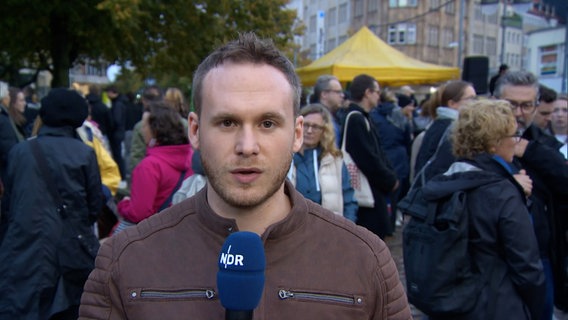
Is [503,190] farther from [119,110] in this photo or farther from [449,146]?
[119,110]

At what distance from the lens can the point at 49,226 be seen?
383 centimetres

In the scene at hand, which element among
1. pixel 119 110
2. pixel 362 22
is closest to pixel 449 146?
pixel 119 110

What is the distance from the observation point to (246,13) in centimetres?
1531

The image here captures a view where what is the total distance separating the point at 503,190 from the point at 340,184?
1.67 meters

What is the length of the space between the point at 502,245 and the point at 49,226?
2.78 meters

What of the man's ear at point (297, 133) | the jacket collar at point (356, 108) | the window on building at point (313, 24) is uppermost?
the window on building at point (313, 24)

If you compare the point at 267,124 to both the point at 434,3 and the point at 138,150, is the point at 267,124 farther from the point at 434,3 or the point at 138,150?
the point at 434,3

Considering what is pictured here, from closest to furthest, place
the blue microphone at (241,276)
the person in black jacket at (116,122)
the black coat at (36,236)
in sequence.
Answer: the blue microphone at (241,276), the black coat at (36,236), the person in black jacket at (116,122)

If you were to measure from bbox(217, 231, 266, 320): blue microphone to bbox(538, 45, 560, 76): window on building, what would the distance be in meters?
35.3

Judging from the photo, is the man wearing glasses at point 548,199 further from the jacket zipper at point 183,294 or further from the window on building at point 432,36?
the window on building at point 432,36

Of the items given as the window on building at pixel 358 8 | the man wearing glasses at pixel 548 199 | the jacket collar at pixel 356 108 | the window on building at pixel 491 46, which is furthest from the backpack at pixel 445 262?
the window on building at pixel 491 46

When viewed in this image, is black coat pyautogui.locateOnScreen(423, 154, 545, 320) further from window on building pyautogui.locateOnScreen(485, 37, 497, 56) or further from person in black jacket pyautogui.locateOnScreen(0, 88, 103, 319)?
window on building pyautogui.locateOnScreen(485, 37, 497, 56)

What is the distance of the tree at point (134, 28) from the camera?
40.8 ft

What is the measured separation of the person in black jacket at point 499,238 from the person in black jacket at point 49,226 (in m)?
2.30
